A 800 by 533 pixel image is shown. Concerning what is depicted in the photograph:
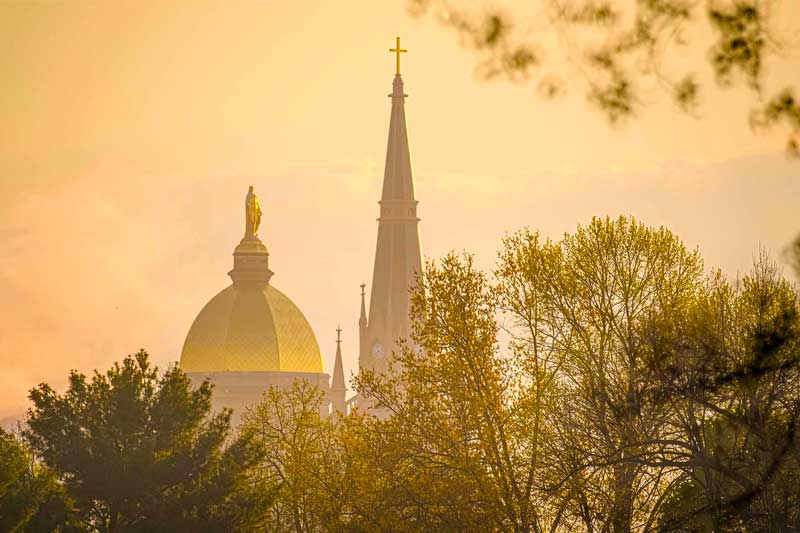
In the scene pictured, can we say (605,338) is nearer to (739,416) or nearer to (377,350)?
(739,416)

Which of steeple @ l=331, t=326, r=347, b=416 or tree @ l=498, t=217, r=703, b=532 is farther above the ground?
steeple @ l=331, t=326, r=347, b=416

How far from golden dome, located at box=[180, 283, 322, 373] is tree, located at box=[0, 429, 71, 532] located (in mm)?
100291

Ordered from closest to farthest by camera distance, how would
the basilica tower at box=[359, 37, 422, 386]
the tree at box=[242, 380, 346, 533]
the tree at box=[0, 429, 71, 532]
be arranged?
the tree at box=[242, 380, 346, 533]
the tree at box=[0, 429, 71, 532]
the basilica tower at box=[359, 37, 422, 386]

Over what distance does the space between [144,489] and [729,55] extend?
2520 centimetres

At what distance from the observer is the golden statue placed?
144 meters

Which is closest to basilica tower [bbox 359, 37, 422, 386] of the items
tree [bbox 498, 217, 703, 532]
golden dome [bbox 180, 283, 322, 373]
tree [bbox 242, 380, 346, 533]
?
golden dome [bbox 180, 283, 322, 373]

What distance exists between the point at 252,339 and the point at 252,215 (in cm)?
1121

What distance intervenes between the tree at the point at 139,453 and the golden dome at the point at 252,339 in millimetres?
98310

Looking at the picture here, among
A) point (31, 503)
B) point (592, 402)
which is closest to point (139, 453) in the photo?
point (31, 503)

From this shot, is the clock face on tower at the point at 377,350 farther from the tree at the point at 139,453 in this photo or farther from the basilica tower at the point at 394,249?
the tree at the point at 139,453

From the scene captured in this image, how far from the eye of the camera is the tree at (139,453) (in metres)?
35.8

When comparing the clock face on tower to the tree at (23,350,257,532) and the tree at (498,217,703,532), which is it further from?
the tree at (498,217,703,532)

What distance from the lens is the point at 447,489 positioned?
28266 mm

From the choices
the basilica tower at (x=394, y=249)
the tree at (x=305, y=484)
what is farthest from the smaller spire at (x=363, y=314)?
the tree at (x=305, y=484)
